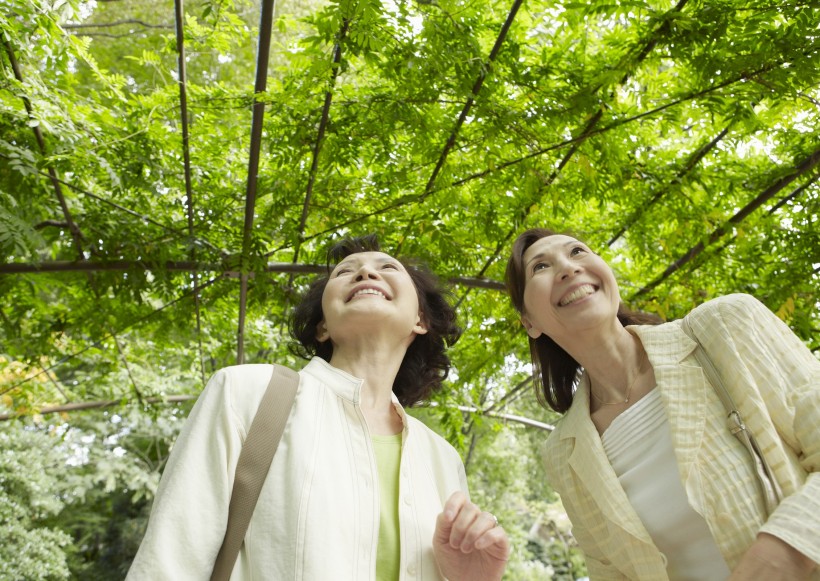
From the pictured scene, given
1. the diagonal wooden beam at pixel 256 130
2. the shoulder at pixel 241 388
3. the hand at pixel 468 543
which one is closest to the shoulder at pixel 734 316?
the hand at pixel 468 543

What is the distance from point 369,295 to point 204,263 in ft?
6.08

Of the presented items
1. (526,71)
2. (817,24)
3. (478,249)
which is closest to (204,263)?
(478,249)

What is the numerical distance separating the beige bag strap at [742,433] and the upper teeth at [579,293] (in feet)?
0.81

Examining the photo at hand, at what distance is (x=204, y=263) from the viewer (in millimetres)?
3320

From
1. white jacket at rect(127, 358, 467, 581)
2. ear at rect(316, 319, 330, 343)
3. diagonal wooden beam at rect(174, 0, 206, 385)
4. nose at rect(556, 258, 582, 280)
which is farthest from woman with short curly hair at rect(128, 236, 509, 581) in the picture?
diagonal wooden beam at rect(174, 0, 206, 385)

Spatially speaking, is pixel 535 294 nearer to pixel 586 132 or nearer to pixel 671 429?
pixel 671 429

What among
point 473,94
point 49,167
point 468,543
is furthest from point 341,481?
point 49,167

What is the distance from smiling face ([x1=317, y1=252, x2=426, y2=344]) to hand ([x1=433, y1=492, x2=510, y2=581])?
484 mm

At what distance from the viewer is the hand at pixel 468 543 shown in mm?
1313

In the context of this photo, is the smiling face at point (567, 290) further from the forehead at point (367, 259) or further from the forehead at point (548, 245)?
the forehead at point (367, 259)

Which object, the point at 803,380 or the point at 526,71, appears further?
the point at 526,71

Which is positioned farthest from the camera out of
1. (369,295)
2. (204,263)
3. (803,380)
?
(204,263)

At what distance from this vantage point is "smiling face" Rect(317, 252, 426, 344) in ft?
5.46

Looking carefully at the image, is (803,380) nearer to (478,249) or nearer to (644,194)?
(644,194)
